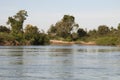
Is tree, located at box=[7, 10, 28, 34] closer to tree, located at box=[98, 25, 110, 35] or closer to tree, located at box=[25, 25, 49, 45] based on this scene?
tree, located at box=[25, 25, 49, 45]

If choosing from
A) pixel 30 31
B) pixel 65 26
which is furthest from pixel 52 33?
pixel 30 31

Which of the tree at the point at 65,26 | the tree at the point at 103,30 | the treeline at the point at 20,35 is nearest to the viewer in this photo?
the treeline at the point at 20,35

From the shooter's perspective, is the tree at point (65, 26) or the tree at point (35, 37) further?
the tree at point (65, 26)

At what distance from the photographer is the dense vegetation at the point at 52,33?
351 ft

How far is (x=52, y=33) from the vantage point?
14062 centimetres

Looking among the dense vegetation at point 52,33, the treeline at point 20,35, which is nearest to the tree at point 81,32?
the dense vegetation at point 52,33

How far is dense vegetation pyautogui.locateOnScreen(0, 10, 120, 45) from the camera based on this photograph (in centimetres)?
10706

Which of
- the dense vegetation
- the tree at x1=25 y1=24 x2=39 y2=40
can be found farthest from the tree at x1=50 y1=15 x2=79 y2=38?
the tree at x1=25 y1=24 x2=39 y2=40

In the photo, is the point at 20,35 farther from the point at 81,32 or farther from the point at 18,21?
the point at 81,32

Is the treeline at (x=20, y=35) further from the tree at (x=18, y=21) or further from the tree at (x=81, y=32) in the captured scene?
the tree at (x=81, y=32)

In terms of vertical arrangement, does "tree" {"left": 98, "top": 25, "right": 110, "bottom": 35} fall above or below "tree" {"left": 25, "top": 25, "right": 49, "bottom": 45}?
above

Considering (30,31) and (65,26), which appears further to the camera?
(65,26)

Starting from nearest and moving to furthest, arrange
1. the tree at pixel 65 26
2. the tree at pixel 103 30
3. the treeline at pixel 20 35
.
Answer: the treeline at pixel 20 35, the tree at pixel 65 26, the tree at pixel 103 30

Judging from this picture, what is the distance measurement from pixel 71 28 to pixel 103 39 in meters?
19.4
